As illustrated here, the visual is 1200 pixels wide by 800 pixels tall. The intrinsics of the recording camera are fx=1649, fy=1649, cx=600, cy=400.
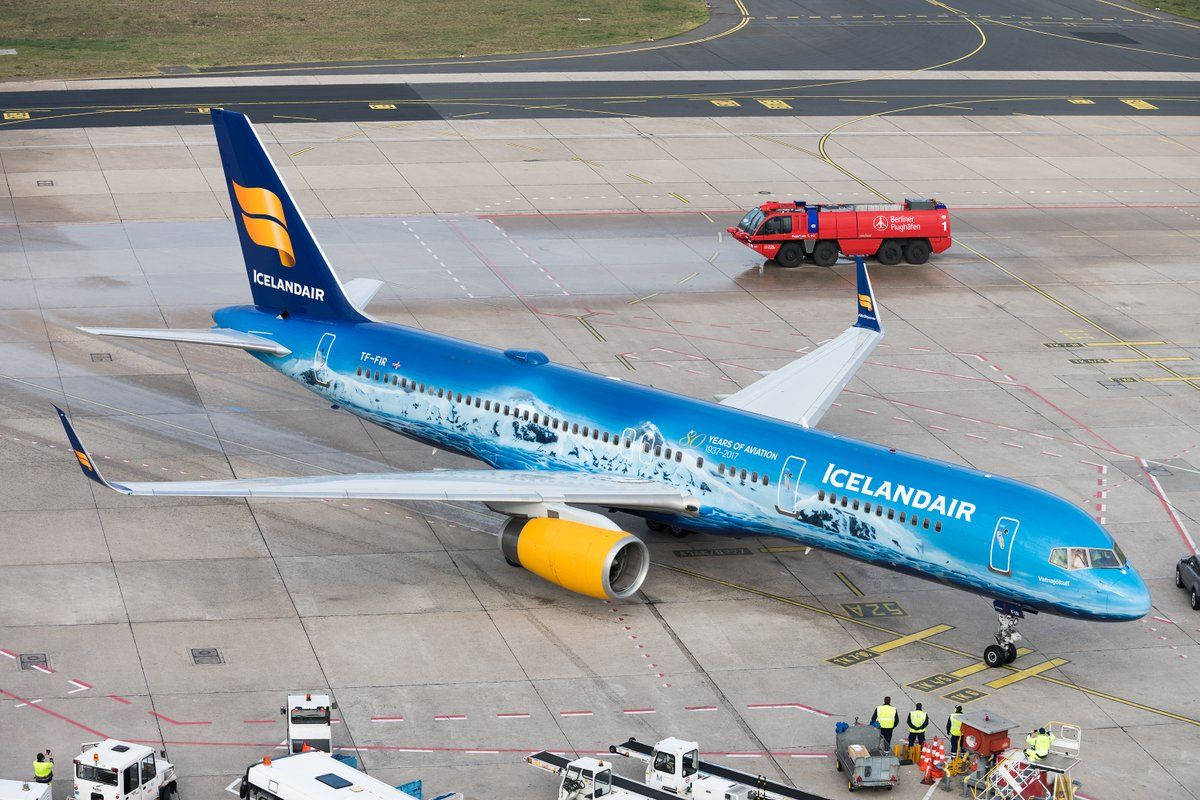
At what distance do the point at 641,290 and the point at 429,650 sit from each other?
102 feet

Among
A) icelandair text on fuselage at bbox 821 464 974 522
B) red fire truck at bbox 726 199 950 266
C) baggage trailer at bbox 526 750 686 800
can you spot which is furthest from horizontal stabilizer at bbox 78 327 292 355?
red fire truck at bbox 726 199 950 266

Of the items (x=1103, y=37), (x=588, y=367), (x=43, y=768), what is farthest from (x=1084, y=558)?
(x=1103, y=37)

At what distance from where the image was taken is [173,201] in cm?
7594

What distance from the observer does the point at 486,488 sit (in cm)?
4288

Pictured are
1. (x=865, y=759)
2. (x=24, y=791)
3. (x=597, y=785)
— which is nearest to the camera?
(x=24, y=791)

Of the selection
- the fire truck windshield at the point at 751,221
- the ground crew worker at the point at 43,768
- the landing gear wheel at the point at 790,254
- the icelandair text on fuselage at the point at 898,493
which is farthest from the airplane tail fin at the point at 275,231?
the landing gear wheel at the point at 790,254

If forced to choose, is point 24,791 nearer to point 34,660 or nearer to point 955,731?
point 34,660

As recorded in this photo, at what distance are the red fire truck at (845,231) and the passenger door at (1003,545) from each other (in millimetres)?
33370

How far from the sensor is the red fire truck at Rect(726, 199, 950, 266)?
71.6 metres

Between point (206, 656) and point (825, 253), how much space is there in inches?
1607

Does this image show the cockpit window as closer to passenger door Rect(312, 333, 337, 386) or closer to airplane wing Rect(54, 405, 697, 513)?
airplane wing Rect(54, 405, 697, 513)

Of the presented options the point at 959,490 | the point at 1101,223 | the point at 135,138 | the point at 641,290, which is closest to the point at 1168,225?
the point at 1101,223

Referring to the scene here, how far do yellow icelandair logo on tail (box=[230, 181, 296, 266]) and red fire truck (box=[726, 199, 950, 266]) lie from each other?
2653 centimetres

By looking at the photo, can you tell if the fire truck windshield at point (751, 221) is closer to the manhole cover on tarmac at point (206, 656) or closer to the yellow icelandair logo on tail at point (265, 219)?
the yellow icelandair logo on tail at point (265, 219)
